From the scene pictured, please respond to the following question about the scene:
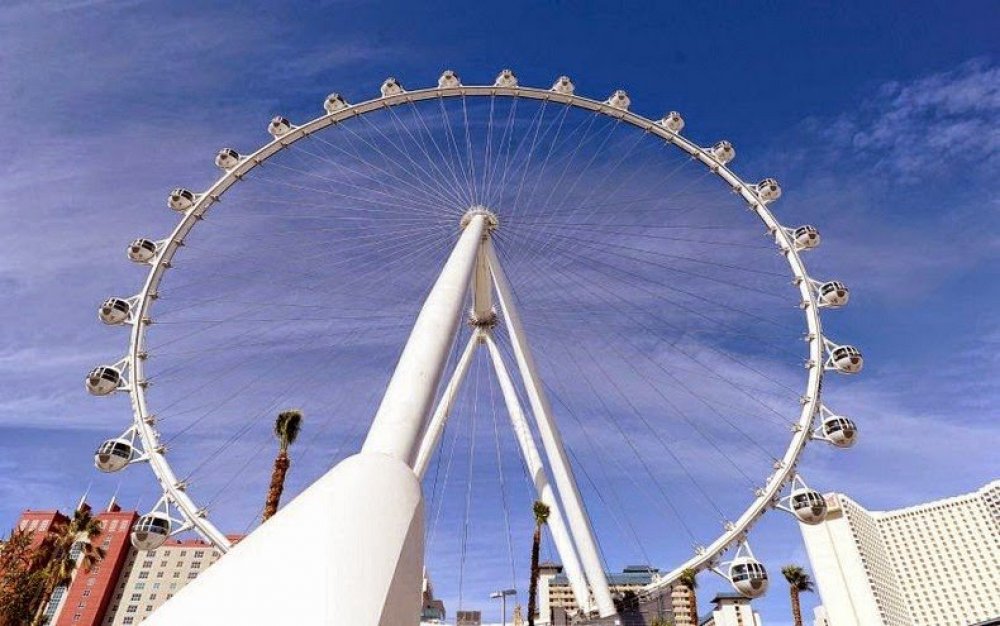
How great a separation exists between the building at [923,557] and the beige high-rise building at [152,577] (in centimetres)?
11786

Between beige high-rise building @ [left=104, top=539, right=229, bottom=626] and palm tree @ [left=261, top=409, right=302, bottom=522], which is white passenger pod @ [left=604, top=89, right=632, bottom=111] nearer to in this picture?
palm tree @ [left=261, top=409, right=302, bottom=522]

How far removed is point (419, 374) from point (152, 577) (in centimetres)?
11586

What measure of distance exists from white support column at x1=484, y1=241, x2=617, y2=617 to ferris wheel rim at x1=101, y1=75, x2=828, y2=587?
3.29 meters

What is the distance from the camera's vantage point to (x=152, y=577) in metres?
103

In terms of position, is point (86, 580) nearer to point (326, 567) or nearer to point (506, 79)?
point (506, 79)

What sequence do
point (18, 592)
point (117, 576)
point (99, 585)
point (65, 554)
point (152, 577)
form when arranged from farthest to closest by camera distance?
point (152, 577) → point (117, 576) → point (99, 585) → point (18, 592) → point (65, 554)

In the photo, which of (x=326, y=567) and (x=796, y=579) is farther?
(x=796, y=579)

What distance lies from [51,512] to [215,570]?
387 ft

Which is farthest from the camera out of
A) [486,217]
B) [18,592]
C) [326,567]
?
[18,592]

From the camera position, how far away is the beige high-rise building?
98125 mm

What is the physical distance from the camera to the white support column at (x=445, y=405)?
26250 millimetres

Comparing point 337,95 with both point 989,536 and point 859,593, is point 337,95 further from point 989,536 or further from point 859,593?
point 989,536

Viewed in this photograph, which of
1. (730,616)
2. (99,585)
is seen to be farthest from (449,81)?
(99,585)

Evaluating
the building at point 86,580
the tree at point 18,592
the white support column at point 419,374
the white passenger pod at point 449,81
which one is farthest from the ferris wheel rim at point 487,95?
the building at point 86,580
